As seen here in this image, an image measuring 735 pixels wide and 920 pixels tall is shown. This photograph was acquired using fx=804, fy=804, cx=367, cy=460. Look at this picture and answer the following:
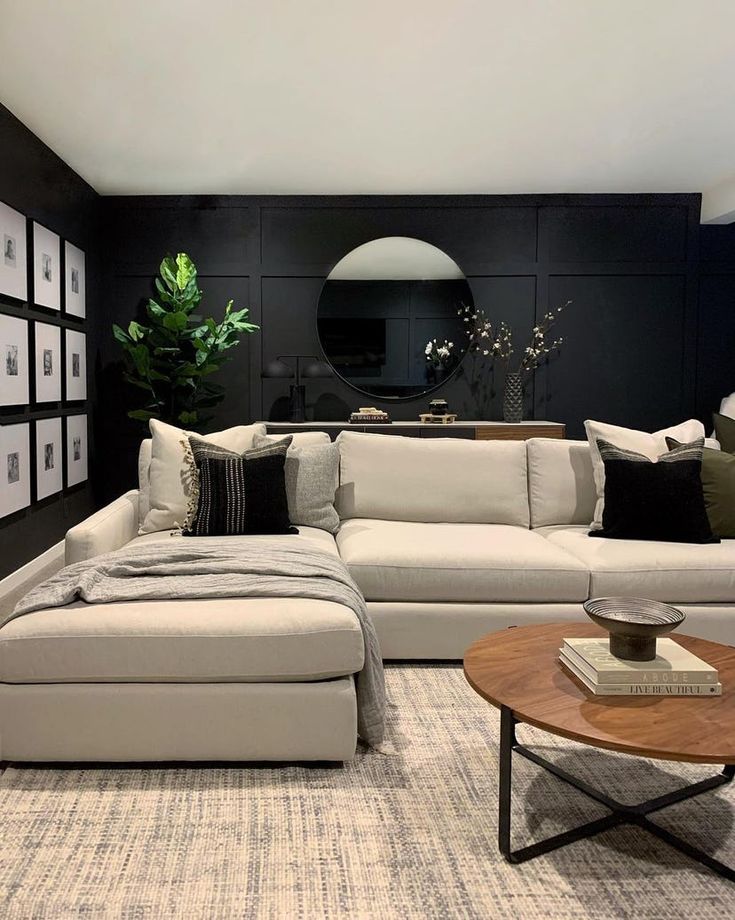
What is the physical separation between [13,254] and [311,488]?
2.28 m

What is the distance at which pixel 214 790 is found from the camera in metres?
2.23

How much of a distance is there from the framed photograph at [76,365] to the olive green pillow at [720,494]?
4087mm

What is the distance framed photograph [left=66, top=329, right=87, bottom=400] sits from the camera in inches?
217

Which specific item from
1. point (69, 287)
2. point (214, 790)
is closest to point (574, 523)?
point (214, 790)

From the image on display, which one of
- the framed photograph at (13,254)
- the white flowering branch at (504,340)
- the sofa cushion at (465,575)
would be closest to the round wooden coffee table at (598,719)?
the sofa cushion at (465,575)

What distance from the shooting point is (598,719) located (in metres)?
1.76

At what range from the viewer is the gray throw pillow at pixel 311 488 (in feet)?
11.9

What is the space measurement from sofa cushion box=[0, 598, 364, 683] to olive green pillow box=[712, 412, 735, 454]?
8.40 feet

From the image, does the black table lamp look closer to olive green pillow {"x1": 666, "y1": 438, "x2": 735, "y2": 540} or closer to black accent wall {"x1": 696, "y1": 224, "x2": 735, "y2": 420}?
black accent wall {"x1": 696, "y1": 224, "x2": 735, "y2": 420}

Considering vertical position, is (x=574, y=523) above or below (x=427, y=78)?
below

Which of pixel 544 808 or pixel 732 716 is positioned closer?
pixel 732 716

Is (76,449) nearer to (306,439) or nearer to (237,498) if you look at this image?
(306,439)

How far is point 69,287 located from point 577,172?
3614 millimetres

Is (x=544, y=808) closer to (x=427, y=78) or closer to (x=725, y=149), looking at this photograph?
(x=427, y=78)
